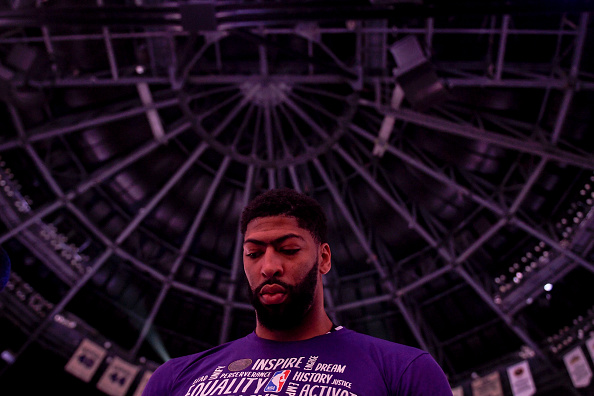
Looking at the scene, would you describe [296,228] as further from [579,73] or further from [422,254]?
[422,254]

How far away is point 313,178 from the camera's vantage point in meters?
20.5

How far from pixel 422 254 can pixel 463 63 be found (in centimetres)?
790

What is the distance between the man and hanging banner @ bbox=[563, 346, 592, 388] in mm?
14111

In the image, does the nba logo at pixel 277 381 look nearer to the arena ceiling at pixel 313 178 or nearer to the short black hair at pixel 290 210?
the short black hair at pixel 290 210

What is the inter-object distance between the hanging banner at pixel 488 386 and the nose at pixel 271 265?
16.1 metres

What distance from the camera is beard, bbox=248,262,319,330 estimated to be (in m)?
3.15

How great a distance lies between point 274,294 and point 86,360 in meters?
16.7

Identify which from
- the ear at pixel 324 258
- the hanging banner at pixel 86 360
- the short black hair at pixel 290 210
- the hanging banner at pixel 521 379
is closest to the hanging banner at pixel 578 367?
the hanging banner at pixel 521 379

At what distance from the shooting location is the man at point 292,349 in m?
2.85

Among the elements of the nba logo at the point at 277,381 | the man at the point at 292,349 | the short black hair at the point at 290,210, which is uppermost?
the short black hair at the point at 290,210

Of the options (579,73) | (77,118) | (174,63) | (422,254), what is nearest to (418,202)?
(422,254)

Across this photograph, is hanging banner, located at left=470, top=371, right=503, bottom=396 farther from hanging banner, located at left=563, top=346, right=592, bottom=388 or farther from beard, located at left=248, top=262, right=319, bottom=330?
beard, located at left=248, top=262, right=319, bottom=330

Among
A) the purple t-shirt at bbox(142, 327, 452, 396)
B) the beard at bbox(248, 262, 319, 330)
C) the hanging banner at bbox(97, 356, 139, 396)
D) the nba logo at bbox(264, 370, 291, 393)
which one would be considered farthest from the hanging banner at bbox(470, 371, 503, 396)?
the nba logo at bbox(264, 370, 291, 393)

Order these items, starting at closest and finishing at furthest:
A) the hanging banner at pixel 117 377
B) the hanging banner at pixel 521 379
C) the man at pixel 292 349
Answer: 1. the man at pixel 292 349
2. the hanging banner at pixel 521 379
3. the hanging banner at pixel 117 377
